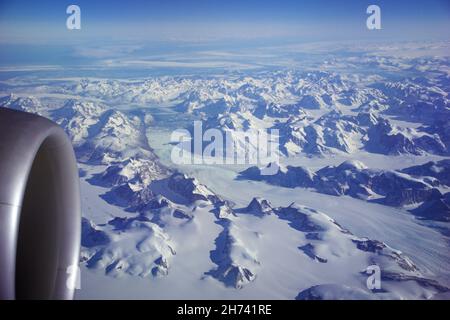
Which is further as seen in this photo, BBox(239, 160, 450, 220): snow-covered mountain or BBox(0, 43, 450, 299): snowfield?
BBox(239, 160, 450, 220): snow-covered mountain

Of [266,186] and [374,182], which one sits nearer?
[266,186]

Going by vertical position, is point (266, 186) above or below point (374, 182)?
above

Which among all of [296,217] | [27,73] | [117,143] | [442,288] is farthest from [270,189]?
[27,73]

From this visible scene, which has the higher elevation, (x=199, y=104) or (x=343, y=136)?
(x=199, y=104)

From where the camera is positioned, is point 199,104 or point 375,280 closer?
point 375,280

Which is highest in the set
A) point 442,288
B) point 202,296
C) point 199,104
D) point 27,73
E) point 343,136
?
point 27,73

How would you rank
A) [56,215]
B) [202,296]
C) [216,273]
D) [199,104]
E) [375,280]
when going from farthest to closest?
[199,104]
[216,273]
[375,280]
[202,296]
[56,215]
